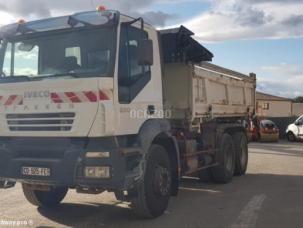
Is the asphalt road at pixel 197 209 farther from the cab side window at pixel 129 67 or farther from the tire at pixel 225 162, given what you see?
the cab side window at pixel 129 67

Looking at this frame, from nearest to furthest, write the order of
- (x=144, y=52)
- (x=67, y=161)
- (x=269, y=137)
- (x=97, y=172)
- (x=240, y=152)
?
(x=97, y=172) < (x=67, y=161) < (x=144, y=52) < (x=240, y=152) < (x=269, y=137)

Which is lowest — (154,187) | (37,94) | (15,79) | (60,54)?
(154,187)

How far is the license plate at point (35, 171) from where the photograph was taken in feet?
25.3

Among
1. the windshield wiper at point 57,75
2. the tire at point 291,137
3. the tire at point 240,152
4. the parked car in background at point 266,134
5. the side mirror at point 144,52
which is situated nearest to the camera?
the windshield wiper at point 57,75

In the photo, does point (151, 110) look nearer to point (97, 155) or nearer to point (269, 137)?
point (97, 155)

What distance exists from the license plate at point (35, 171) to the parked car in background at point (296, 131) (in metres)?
26.6

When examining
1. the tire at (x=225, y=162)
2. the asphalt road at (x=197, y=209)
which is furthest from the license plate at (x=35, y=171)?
the tire at (x=225, y=162)

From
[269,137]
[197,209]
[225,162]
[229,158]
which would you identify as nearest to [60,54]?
[197,209]

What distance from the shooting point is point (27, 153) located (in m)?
8.11

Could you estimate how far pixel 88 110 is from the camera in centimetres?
753

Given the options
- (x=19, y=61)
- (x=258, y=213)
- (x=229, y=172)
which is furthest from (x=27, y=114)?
(x=229, y=172)

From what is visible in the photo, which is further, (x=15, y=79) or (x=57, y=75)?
(x=15, y=79)

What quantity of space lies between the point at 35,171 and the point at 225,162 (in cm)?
612

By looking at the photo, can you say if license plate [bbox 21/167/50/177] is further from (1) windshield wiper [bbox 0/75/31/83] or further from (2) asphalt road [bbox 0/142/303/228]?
(1) windshield wiper [bbox 0/75/31/83]
